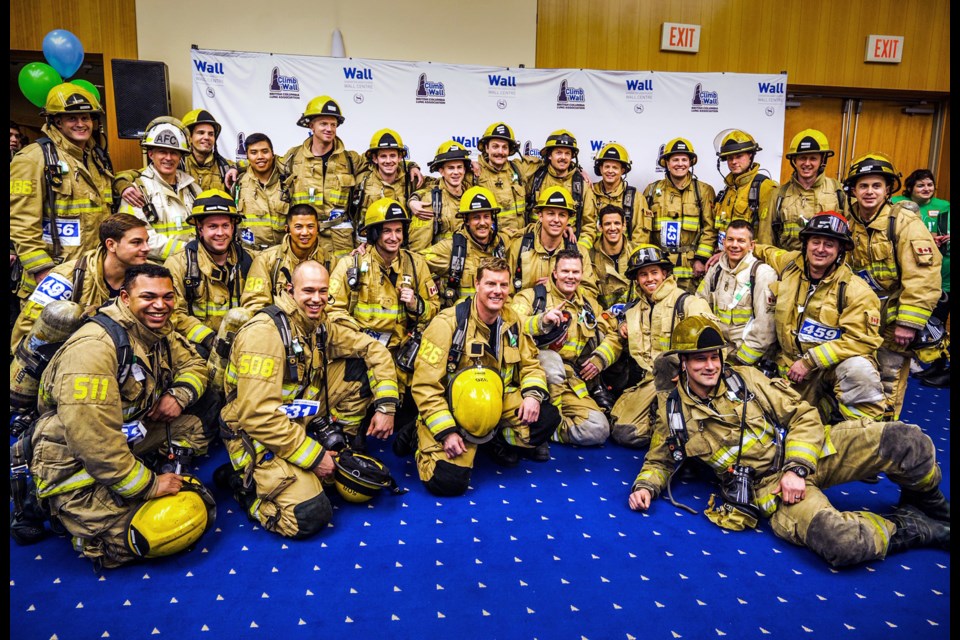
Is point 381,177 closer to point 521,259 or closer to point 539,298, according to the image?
point 521,259

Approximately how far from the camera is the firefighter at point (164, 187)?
5.16 meters

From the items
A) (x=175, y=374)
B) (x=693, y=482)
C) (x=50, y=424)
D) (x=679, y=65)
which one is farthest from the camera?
(x=679, y=65)

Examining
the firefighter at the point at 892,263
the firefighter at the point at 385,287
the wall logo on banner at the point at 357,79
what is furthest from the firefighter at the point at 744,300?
the wall logo on banner at the point at 357,79

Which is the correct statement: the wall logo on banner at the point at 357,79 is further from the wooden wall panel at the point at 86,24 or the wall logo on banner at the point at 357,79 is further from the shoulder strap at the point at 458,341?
the shoulder strap at the point at 458,341

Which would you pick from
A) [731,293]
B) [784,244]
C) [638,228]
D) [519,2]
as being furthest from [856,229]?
[519,2]

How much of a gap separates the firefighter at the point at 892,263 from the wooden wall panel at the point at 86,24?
8.07m

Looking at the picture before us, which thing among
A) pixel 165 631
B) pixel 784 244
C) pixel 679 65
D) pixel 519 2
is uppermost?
pixel 519 2

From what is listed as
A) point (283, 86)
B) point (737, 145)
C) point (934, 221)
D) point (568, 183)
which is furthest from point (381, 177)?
point (934, 221)

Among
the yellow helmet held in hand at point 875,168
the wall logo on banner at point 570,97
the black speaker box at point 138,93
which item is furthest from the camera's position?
the wall logo on banner at point 570,97

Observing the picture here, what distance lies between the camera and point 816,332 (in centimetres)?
441

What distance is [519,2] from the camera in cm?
818

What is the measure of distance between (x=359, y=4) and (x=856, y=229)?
20.5 ft

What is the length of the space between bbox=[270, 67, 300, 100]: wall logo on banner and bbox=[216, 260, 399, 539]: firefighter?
420cm

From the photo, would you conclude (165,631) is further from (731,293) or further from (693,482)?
(731,293)
